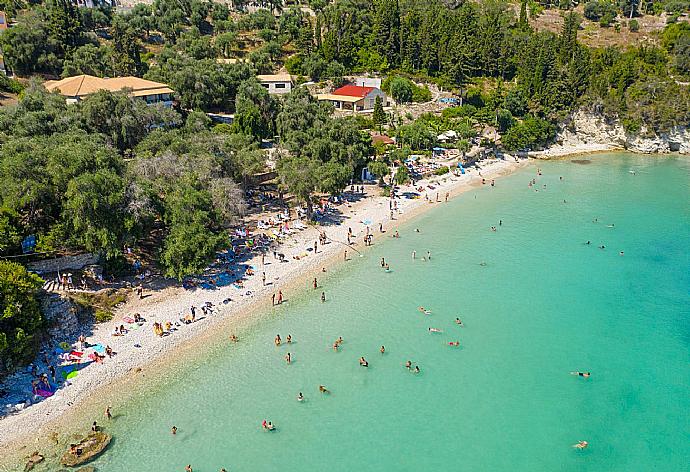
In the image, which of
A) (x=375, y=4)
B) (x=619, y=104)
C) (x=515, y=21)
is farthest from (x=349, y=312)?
(x=515, y=21)

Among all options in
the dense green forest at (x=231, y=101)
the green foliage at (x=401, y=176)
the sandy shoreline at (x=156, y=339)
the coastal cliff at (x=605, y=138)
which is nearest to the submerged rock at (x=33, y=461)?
the sandy shoreline at (x=156, y=339)

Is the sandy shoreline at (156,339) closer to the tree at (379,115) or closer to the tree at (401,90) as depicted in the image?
the tree at (379,115)

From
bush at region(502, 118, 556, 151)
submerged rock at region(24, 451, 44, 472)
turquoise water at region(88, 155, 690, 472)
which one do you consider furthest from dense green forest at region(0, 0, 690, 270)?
submerged rock at region(24, 451, 44, 472)

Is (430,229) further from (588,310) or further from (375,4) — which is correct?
(375,4)

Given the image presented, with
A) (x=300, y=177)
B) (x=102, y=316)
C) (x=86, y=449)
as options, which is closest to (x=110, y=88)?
(x=300, y=177)

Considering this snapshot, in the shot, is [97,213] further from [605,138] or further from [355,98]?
[605,138]

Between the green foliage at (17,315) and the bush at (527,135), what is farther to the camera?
the bush at (527,135)
